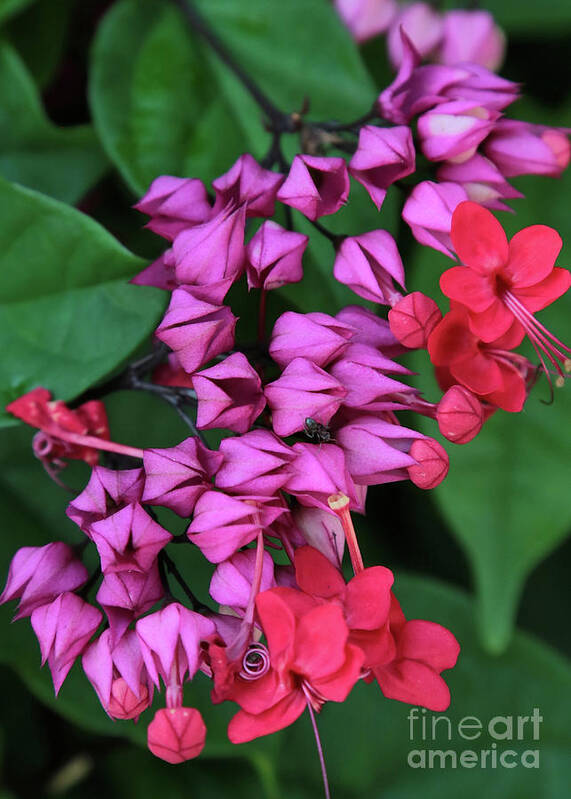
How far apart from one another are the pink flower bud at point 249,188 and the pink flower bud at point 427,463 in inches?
6.8

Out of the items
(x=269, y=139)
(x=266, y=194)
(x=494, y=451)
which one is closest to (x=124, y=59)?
(x=269, y=139)

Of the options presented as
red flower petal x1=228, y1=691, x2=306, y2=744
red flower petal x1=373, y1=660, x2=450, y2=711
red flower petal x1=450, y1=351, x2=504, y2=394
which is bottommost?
red flower petal x1=373, y1=660, x2=450, y2=711

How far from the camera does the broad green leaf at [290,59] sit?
2.54ft

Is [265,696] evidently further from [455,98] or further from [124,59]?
[124,59]

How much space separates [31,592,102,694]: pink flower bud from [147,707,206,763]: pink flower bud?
0.20 feet

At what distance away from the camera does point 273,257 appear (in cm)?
53

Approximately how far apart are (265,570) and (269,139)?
1.32 feet

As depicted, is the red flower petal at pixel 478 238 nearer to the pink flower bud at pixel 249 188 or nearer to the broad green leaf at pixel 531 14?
the pink flower bud at pixel 249 188

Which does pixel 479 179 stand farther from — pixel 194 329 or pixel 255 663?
pixel 255 663

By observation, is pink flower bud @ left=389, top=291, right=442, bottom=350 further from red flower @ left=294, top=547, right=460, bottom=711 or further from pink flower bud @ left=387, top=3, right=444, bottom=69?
pink flower bud @ left=387, top=3, right=444, bottom=69

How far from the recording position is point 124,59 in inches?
31.0

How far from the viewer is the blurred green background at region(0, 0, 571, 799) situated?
2.07 ft

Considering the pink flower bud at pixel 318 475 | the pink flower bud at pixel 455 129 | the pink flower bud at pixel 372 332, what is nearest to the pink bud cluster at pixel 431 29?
the pink flower bud at pixel 455 129

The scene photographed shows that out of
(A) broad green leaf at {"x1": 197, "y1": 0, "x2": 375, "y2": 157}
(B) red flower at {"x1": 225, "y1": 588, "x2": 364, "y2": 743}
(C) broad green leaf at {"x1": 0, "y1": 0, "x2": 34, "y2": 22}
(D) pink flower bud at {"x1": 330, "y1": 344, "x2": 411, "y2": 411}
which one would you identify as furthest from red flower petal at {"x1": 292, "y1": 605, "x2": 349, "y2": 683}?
(C) broad green leaf at {"x1": 0, "y1": 0, "x2": 34, "y2": 22}
